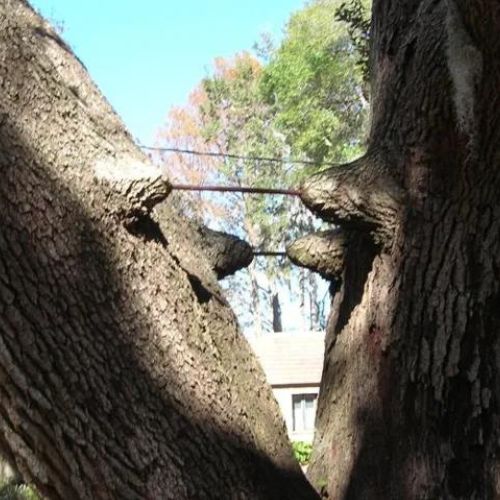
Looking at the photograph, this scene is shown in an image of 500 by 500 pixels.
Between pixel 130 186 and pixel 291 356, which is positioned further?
pixel 291 356

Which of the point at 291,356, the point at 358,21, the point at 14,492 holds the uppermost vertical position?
the point at 291,356

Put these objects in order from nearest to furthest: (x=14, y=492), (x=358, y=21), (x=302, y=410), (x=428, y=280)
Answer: (x=428, y=280) → (x=358, y=21) → (x=14, y=492) → (x=302, y=410)

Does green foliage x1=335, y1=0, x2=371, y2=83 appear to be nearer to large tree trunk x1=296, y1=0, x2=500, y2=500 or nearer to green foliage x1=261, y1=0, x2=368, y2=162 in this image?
large tree trunk x1=296, y1=0, x2=500, y2=500

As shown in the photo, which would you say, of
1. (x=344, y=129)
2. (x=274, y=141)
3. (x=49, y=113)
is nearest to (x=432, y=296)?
(x=49, y=113)

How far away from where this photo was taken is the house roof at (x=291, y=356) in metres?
27.4

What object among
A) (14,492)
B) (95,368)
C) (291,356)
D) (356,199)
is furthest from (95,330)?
(291,356)

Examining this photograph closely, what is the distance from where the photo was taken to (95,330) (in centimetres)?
241

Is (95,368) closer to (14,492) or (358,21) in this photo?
(358,21)

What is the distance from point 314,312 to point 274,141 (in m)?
10.1

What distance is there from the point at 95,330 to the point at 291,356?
2583 centimetres

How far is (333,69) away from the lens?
88.4 feet

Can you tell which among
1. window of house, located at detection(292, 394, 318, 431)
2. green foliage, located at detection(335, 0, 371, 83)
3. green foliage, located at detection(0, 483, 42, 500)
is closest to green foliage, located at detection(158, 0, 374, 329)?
window of house, located at detection(292, 394, 318, 431)

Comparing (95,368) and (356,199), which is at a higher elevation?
(356,199)

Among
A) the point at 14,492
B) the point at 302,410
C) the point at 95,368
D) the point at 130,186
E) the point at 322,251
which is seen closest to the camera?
the point at 95,368
